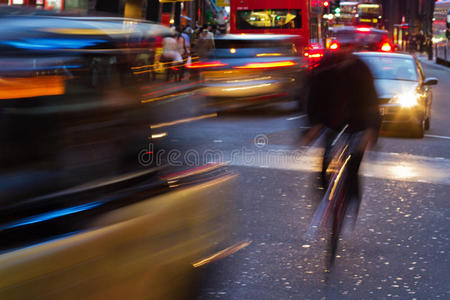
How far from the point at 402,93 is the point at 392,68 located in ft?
4.04

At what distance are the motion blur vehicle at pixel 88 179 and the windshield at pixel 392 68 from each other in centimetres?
1126

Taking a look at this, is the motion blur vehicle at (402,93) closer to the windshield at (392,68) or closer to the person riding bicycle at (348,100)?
the windshield at (392,68)

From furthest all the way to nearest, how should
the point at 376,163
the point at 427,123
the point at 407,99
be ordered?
the point at 427,123 < the point at 407,99 < the point at 376,163

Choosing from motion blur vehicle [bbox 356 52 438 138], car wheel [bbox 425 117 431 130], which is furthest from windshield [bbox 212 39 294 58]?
car wheel [bbox 425 117 431 130]

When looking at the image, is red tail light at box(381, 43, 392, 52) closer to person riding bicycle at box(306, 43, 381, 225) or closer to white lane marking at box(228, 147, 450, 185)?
white lane marking at box(228, 147, 450, 185)

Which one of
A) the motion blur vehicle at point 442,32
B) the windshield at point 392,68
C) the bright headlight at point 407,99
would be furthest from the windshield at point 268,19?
the motion blur vehicle at point 442,32

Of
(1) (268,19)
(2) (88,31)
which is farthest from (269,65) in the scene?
(2) (88,31)

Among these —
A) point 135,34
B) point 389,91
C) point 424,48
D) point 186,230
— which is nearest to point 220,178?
point 186,230

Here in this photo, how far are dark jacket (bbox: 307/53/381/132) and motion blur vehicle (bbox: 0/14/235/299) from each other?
2.95 metres

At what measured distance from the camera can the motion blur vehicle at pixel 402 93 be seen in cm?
1369

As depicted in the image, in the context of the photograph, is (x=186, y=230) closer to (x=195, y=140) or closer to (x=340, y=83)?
(x=340, y=83)

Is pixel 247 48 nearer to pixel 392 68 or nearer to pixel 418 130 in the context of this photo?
pixel 392 68

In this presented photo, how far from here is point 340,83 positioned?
6.77m

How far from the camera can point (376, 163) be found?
34.8 feet
